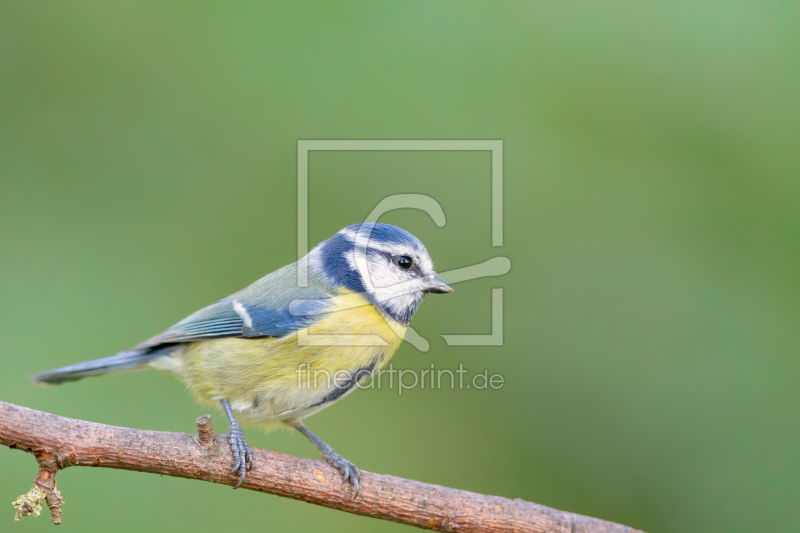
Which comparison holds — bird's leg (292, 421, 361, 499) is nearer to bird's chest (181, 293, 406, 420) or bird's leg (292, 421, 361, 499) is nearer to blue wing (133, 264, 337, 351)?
bird's chest (181, 293, 406, 420)

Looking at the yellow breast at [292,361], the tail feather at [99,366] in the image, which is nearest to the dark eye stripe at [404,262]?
the yellow breast at [292,361]

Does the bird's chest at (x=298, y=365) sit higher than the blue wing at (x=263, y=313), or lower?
lower

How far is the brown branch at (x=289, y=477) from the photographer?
1909 millimetres

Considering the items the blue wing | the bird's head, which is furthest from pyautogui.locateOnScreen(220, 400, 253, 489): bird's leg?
the bird's head

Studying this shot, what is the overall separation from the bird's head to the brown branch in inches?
26.2

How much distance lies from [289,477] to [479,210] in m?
2.13

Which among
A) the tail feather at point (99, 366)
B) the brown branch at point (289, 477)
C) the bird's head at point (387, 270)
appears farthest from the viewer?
the tail feather at point (99, 366)

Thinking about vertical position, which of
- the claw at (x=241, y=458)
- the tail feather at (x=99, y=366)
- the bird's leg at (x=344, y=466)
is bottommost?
the bird's leg at (x=344, y=466)

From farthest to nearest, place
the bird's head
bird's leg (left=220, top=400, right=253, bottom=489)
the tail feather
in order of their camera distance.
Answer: the tail feather → the bird's head → bird's leg (left=220, top=400, right=253, bottom=489)

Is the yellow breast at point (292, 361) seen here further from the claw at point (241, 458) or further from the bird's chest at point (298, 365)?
the claw at point (241, 458)

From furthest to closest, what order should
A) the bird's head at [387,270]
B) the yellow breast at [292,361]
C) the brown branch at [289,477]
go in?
1. the bird's head at [387,270]
2. the yellow breast at [292,361]
3. the brown branch at [289,477]

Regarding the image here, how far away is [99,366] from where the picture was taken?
2666 millimetres

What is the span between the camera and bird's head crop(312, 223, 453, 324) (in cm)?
255

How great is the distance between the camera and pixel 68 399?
3.06m
